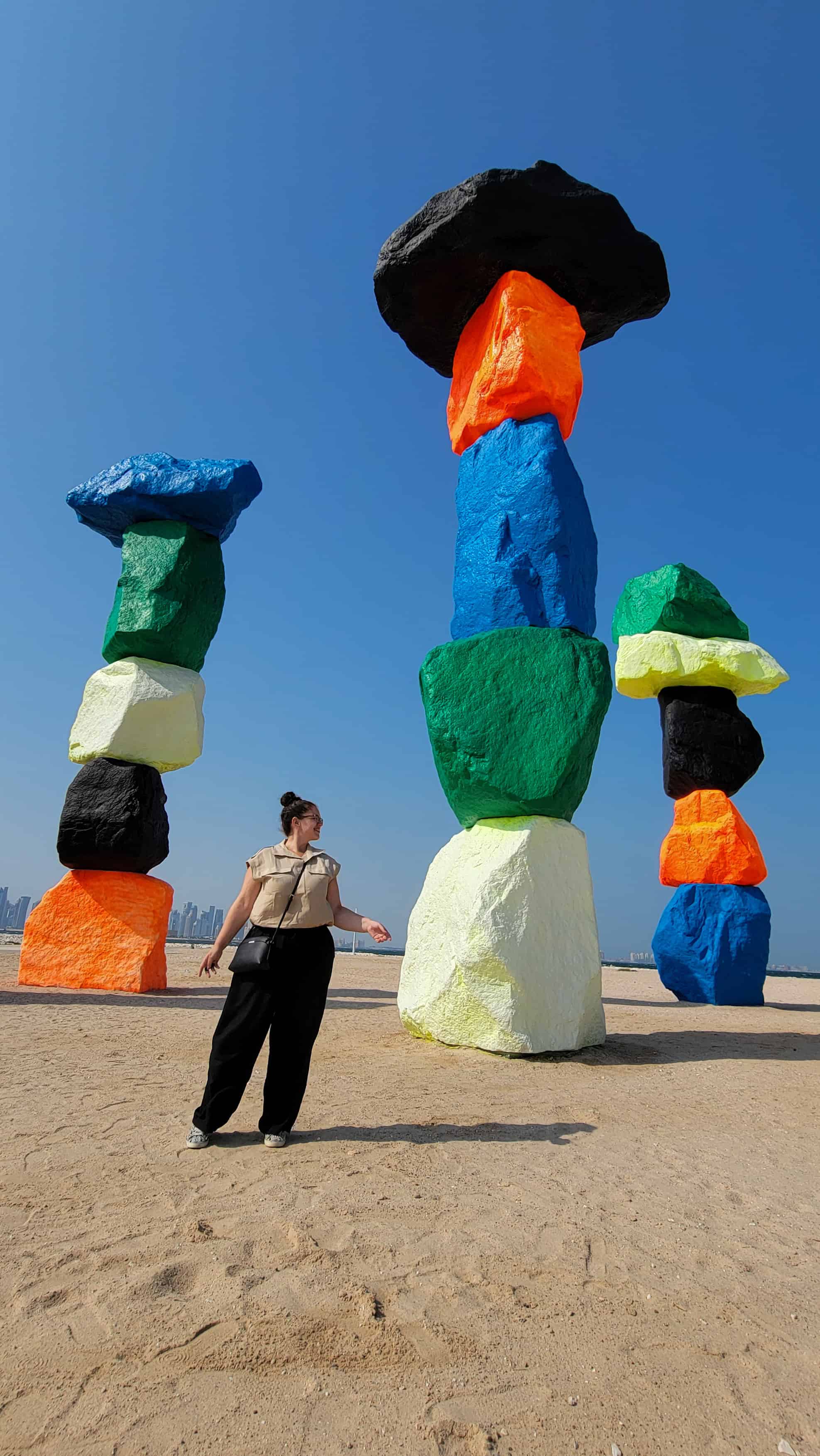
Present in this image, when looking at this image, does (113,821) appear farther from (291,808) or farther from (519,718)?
(291,808)

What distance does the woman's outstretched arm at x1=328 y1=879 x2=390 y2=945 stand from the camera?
2.90 metres

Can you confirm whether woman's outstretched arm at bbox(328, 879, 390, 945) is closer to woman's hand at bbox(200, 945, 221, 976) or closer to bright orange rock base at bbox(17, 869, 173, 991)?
woman's hand at bbox(200, 945, 221, 976)

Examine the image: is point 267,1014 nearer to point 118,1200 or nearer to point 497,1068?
point 118,1200

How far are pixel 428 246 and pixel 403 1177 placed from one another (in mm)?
6978

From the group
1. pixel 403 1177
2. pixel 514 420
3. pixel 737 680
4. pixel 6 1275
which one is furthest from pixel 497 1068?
pixel 737 680

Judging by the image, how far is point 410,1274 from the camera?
1.96 m

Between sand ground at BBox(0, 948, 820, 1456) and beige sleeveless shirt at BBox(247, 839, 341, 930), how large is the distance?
2.71 ft

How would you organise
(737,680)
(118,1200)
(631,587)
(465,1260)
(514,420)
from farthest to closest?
(631,587), (737,680), (514,420), (118,1200), (465,1260)

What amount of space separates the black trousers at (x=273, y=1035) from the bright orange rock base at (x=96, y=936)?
534cm

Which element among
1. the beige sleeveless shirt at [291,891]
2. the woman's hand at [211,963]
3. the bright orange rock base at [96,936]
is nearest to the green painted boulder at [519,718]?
the beige sleeveless shirt at [291,891]

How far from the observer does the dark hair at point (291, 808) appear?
320 cm

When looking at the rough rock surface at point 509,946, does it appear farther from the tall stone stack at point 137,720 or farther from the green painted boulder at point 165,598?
the green painted boulder at point 165,598

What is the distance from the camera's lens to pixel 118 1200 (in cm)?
236

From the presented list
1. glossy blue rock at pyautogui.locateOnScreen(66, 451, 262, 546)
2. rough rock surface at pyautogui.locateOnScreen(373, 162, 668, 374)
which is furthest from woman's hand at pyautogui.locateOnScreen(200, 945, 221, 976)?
glossy blue rock at pyautogui.locateOnScreen(66, 451, 262, 546)
